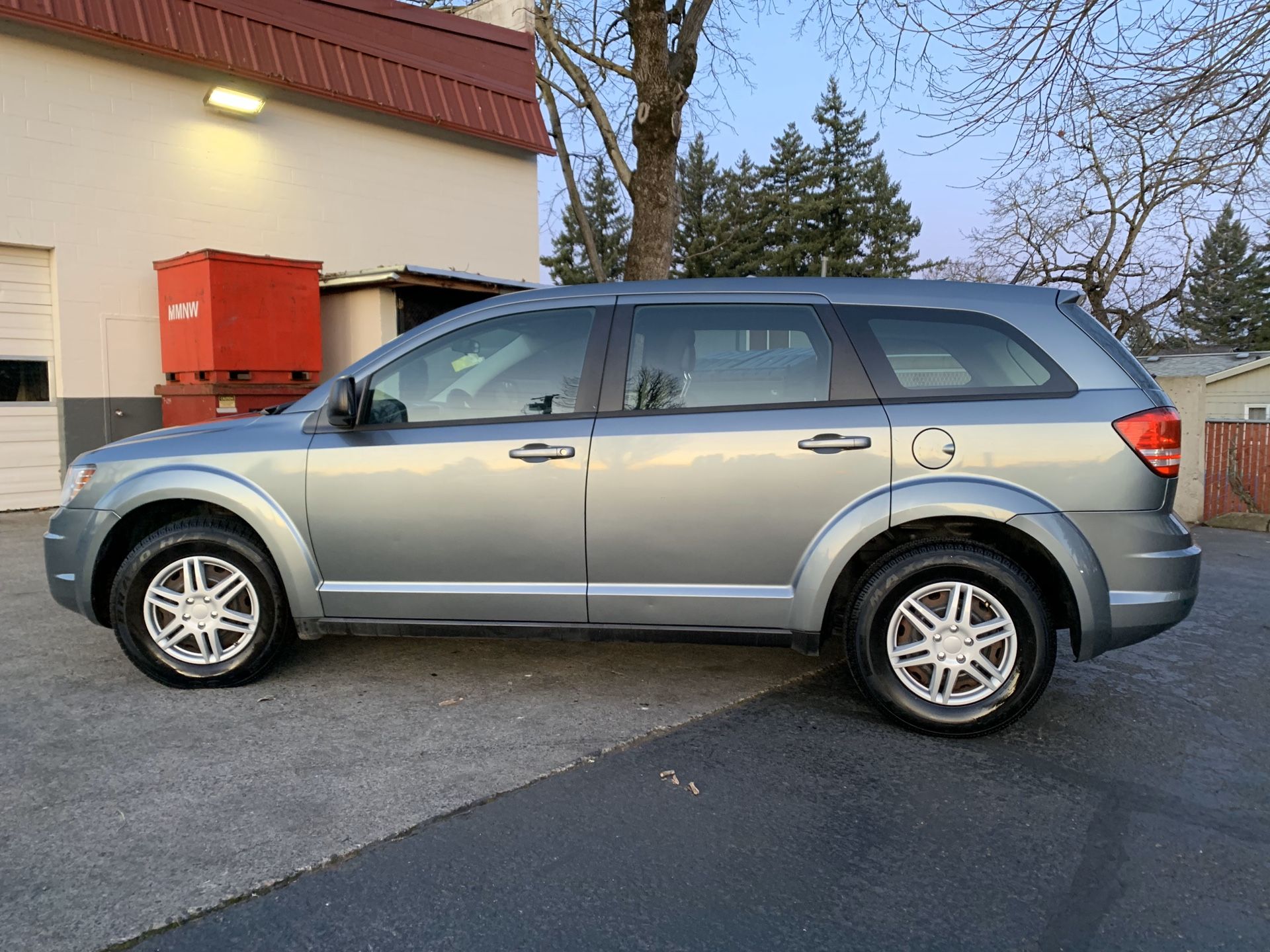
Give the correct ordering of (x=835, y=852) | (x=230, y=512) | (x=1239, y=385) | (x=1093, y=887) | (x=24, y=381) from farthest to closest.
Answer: (x=1239, y=385)
(x=24, y=381)
(x=230, y=512)
(x=835, y=852)
(x=1093, y=887)

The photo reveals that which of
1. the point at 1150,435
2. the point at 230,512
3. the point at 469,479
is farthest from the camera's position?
the point at 230,512

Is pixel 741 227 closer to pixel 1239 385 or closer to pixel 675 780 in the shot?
pixel 1239 385

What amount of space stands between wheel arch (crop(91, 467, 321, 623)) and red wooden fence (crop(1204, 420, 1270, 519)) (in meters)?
10.5

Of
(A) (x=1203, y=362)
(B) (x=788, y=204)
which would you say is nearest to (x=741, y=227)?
(B) (x=788, y=204)

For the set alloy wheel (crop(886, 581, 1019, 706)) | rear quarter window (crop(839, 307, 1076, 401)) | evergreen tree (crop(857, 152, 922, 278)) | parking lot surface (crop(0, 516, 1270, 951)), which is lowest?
parking lot surface (crop(0, 516, 1270, 951))

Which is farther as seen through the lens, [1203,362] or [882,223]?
[882,223]

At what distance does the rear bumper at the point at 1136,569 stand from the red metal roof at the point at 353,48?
958 centimetres

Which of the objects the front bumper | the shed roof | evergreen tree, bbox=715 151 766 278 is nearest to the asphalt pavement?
the front bumper

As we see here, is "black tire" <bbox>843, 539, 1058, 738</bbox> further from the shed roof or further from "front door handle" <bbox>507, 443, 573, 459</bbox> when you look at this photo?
the shed roof

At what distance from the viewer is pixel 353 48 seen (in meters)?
10.8

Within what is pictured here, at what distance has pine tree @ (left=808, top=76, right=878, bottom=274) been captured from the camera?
157 ft

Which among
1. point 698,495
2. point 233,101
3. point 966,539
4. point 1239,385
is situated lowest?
point 966,539

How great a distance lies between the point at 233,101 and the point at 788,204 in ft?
138

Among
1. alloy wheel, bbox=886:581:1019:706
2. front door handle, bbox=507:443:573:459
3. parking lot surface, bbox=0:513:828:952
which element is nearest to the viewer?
parking lot surface, bbox=0:513:828:952
